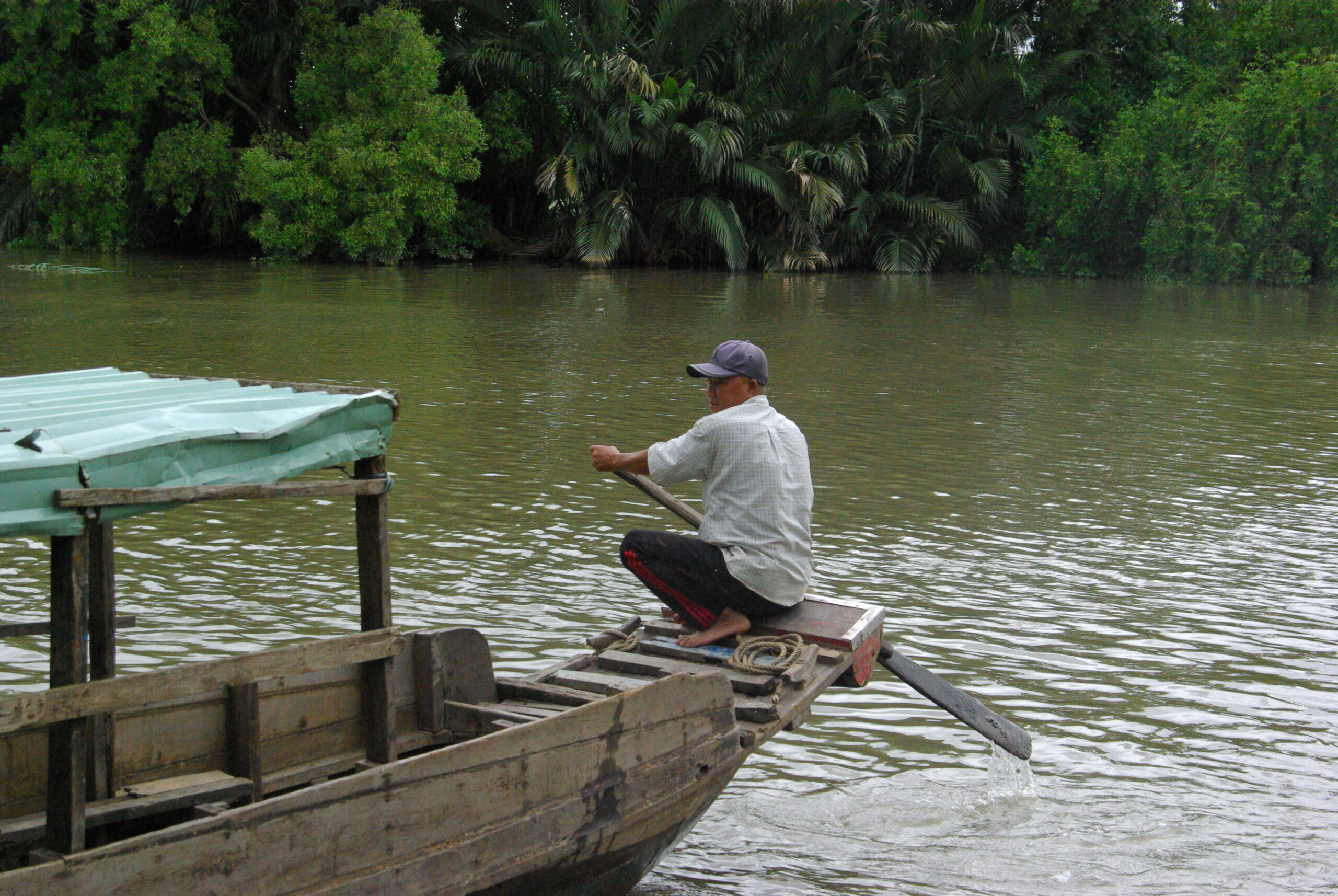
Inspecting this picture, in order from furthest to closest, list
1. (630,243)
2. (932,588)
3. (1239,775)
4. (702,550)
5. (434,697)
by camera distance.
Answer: (630,243)
(932,588)
(1239,775)
(702,550)
(434,697)

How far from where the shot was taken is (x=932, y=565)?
6922mm

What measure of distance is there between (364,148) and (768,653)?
23452 millimetres

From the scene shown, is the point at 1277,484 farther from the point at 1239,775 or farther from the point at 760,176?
the point at 760,176

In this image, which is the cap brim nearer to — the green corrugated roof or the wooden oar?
the wooden oar

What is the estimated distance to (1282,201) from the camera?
88.9ft

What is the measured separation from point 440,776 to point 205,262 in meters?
26.0

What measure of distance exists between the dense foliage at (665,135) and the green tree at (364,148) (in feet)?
0.19

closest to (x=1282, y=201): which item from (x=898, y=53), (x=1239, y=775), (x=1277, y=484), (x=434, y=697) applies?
(x=898, y=53)

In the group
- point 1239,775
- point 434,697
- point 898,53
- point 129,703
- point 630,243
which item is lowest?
point 1239,775

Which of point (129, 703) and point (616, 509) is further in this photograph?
point (616, 509)

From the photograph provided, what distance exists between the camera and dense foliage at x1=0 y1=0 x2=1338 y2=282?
26.3m

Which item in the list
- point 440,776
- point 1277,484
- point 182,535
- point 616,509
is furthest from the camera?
point 1277,484

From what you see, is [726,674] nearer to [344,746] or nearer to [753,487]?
[753,487]

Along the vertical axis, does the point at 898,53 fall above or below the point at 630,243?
above
